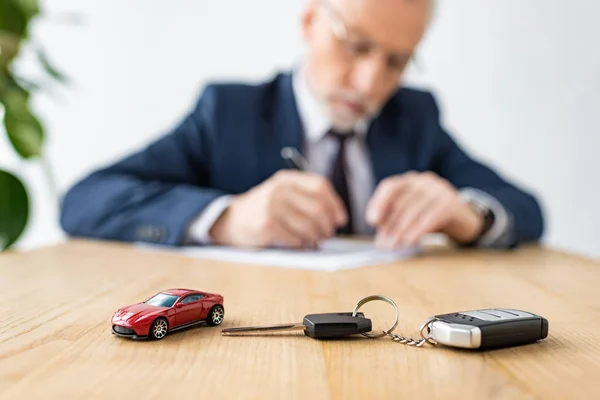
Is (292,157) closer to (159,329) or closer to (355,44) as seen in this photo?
(355,44)

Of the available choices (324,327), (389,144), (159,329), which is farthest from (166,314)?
(389,144)

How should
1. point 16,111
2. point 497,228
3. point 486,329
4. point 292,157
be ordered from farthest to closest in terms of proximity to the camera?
point 292,157
point 497,228
point 16,111
point 486,329

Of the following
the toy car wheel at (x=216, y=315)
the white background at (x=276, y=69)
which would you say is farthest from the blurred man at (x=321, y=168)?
the white background at (x=276, y=69)

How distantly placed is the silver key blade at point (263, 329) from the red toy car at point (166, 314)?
3 cm

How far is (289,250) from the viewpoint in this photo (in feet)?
4.37

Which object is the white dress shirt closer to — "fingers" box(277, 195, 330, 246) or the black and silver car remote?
"fingers" box(277, 195, 330, 246)

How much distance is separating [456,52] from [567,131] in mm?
577

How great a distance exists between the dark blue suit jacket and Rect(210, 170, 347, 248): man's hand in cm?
14

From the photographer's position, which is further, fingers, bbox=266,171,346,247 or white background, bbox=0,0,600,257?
white background, bbox=0,0,600,257

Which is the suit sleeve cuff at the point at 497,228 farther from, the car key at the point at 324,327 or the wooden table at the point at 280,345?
the car key at the point at 324,327

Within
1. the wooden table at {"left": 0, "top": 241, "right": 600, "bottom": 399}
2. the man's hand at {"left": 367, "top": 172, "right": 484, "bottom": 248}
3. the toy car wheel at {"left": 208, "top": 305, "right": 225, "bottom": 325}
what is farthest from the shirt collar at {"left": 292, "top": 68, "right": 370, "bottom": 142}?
the toy car wheel at {"left": 208, "top": 305, "right": 225, "bottom": 325}

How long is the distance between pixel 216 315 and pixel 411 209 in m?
0.82

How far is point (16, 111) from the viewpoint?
1.22 metres

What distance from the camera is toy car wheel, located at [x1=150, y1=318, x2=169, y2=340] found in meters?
0.56
